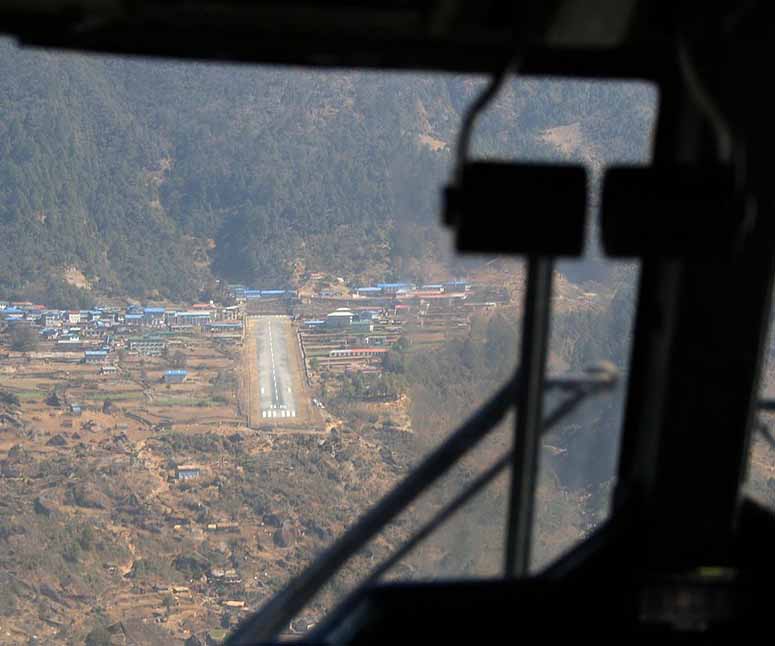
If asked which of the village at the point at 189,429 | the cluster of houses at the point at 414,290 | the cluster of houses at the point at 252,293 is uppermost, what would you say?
the cluster of houses at the point at 414,290

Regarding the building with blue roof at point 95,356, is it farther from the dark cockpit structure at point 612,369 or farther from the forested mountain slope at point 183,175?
the dark cockpit structure at point 612,369

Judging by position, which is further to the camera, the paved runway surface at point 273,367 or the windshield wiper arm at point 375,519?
the paved runway surface at point 273,367

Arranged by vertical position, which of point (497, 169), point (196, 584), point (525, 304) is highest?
point (497, 169)

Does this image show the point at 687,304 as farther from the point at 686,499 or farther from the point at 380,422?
the point at 380,422

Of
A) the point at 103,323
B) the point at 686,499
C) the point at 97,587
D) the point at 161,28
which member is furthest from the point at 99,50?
the point at 103,323

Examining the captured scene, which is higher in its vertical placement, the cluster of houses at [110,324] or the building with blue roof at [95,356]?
the cluster of houses at [110,324]

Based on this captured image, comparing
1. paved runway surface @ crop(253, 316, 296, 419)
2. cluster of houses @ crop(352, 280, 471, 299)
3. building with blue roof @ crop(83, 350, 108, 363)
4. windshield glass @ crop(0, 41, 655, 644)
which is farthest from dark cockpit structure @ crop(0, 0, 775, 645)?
building with blue roof @ crop(83, 350, 108, 363)

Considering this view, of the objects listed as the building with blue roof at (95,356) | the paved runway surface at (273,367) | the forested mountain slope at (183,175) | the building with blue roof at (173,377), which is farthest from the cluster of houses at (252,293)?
the building with blue roof at (95,356)
